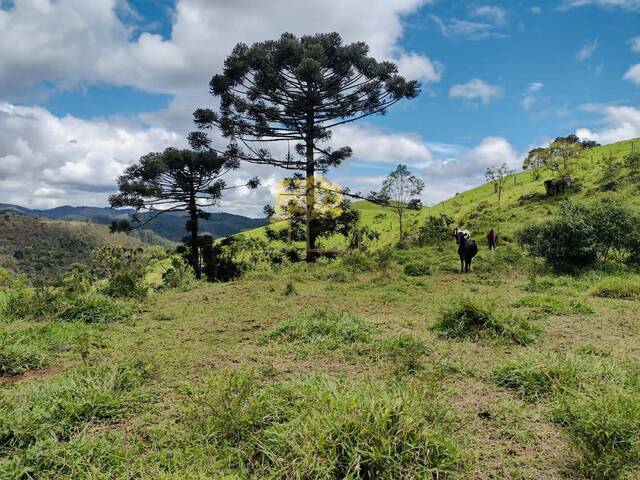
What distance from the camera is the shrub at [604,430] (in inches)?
119

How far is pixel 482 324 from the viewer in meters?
6.75

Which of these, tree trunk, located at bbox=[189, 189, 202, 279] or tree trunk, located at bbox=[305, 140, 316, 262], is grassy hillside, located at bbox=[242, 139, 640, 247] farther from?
tree trunk, located at bbox=[189, 189, 202, 279]

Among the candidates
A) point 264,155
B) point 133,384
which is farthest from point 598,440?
point 264,155

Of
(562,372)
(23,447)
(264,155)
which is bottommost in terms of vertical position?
(23,447)

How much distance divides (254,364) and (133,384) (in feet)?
4.97

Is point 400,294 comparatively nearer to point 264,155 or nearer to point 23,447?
point 23,447

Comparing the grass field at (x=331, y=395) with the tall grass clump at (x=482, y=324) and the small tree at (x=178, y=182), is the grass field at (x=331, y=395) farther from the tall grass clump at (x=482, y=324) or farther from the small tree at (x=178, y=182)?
the small tree at (x=178, y=182)

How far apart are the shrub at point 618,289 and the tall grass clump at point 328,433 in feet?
27.4

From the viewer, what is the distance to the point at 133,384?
4.70m

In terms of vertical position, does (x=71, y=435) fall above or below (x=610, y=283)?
below

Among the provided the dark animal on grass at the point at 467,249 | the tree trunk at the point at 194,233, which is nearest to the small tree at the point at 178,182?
the tree trunk at the point at 194,233

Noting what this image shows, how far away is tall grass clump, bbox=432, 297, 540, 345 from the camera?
6445 millimetres

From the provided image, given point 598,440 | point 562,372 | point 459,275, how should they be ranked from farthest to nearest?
1. point 459,275
2. point 562,372
3. point 598,440

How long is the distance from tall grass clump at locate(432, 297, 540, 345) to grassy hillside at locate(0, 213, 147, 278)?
123 m
